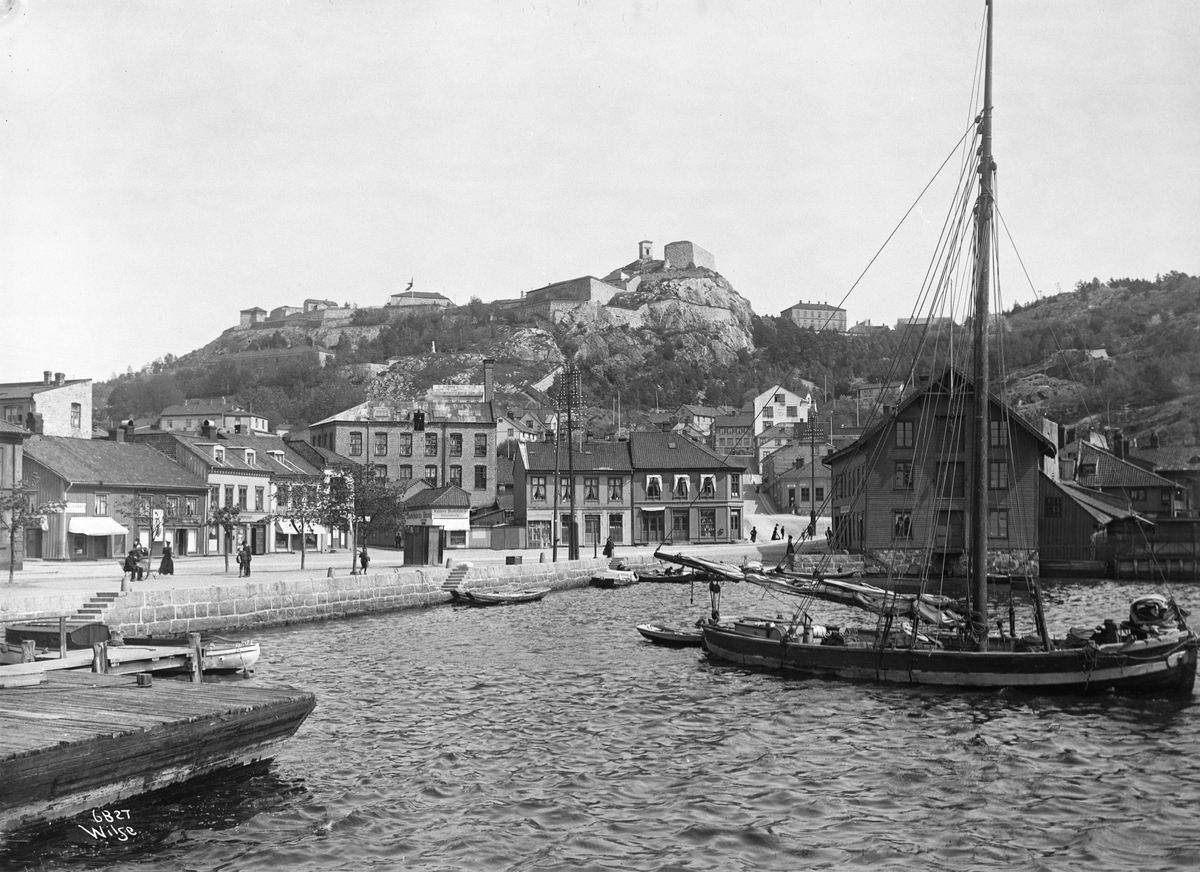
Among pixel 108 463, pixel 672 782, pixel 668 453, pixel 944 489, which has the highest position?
pixel 668 453

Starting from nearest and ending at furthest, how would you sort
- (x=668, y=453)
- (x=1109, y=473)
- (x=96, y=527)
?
(x=96, y=527) < (x=1109, y=473) < (x=668, y=453)

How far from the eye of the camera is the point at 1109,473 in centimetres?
8888

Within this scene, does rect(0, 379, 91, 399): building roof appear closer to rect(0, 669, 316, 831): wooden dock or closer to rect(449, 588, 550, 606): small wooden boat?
rect(449, 588, 550, 606): small wooden boat

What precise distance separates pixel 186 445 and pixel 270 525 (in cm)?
823

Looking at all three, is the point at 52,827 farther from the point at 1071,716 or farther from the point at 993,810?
the point at 1071,716

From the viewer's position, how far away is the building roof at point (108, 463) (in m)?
63.0

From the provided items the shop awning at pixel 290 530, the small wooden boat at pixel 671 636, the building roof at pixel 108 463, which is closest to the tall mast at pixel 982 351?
the small wooden boat at pixel 671 636

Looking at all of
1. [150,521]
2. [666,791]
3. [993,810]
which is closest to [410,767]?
[666,791]

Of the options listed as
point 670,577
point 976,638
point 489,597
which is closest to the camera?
point 976,638

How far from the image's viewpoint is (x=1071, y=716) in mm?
25125

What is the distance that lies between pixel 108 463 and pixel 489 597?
30.9 metres

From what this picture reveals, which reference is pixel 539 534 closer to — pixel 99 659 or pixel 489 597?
pixel 489 597

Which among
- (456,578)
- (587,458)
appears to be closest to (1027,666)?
(456,578)
